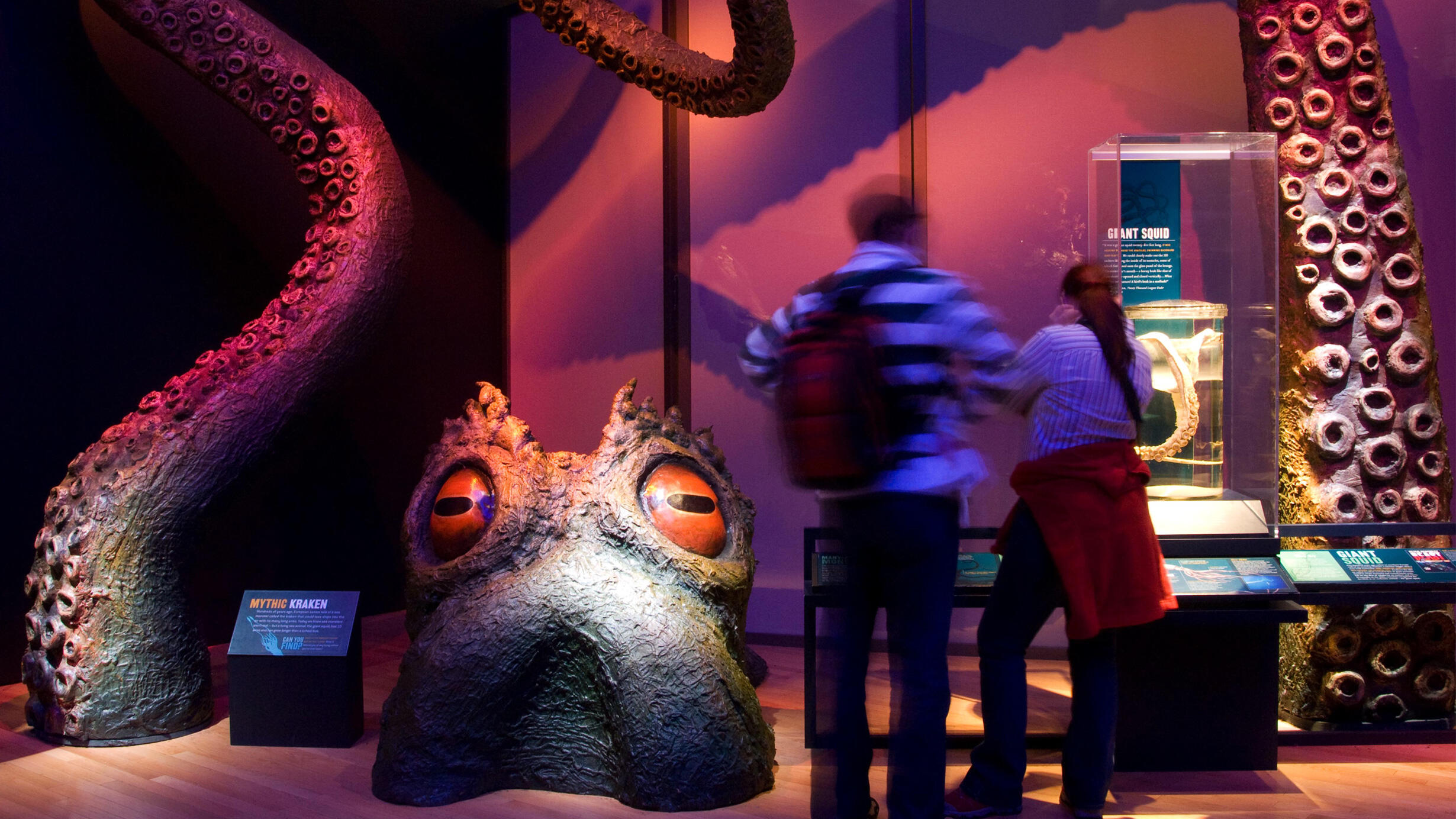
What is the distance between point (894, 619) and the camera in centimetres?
204

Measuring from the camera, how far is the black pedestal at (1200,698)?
2.92 metres

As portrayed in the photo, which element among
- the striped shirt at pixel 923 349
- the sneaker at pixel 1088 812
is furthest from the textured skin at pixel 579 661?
the striped shirt at pixel 923 349

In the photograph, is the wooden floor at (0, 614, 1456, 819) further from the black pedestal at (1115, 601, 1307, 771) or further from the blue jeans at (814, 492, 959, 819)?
the blue jeans at (814, 492, 959, 819)

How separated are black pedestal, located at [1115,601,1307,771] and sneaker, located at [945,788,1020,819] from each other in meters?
0.55

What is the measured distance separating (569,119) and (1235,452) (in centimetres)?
389

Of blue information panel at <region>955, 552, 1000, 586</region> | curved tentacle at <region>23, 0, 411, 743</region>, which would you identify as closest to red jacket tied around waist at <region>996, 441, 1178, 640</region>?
blue information panel at <region>955, 552, 1000, 586</region>

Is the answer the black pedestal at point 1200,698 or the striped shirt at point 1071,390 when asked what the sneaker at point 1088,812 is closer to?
the black pedestal at point 1200,698

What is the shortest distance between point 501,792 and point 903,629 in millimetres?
1456

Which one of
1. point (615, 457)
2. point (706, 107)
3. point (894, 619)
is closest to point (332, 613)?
point (615, 457)

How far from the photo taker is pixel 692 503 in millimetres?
3211

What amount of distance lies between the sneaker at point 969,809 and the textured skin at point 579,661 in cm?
53

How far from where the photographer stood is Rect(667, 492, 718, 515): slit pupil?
3176 mm

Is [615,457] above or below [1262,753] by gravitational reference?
above

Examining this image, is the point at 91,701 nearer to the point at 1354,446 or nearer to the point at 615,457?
the point at 615,457
